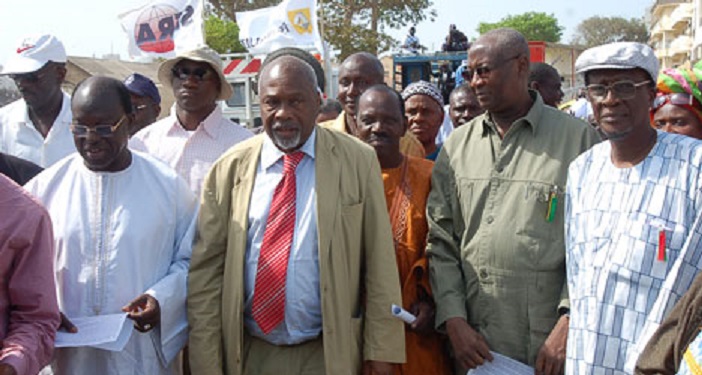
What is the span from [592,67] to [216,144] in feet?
7.10

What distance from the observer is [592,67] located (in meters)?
2.80

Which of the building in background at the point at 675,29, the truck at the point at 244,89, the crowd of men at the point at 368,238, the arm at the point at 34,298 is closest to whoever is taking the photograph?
the arm at the point at 34,298

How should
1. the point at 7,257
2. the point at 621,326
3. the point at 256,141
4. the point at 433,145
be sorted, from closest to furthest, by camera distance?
the point at 7,257 < the point at 621,326 < the point at 256,141 < the point at 433,145

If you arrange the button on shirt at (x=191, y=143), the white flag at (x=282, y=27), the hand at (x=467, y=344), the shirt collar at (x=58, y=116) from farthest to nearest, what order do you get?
the white flag at (x=282, y=27) → the shirt collar at (x=58, y=116) → the button on shirt at (x=191, y=143) → the hand at (x=467, y=344)

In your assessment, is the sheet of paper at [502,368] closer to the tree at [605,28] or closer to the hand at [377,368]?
the hand at [377,368]

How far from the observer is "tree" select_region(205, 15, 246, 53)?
29.9m

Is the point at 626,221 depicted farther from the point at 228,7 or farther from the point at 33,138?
the point at 228,7

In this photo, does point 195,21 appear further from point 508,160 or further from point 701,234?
point 701,234

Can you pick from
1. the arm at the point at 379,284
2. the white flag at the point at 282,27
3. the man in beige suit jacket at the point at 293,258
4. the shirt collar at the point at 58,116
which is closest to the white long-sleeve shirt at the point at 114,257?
the man in beige suit jacket at the point at 293,258

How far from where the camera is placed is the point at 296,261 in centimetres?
299

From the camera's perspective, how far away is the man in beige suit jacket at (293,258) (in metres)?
3.00

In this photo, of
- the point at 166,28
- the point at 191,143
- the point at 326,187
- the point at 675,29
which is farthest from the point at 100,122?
the point at 675,29

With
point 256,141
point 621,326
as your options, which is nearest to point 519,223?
point 621,326

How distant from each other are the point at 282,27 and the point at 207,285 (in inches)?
452
